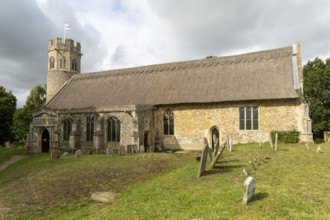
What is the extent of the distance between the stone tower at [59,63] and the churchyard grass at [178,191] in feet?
87.2

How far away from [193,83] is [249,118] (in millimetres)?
7190

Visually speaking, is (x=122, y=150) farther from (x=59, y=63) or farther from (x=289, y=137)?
(x=59, y=63)

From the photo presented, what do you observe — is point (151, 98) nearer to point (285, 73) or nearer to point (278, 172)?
point (285, 73)

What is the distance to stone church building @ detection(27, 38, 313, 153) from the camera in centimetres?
2273

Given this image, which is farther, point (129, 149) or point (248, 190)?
point (129, 149)

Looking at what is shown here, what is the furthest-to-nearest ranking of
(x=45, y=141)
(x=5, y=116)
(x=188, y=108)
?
(x=5, y=116), (x=45, y=141), (x=188, y=108)

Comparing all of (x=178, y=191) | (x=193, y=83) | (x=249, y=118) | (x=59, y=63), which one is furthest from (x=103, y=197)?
(x=59, y=63)

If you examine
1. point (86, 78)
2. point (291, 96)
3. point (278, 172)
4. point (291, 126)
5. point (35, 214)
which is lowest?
point (35, 214)

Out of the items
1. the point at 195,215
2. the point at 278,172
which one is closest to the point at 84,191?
the point at 195,215

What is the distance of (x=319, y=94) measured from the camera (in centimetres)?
3938

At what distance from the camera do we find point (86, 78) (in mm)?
36000

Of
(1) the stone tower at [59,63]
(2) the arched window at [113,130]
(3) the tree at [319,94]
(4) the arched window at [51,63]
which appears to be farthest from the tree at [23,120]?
(3) the tree at [319,94]

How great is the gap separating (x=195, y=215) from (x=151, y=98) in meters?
20.8

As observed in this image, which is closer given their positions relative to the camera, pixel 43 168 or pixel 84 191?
pixel 84 191
